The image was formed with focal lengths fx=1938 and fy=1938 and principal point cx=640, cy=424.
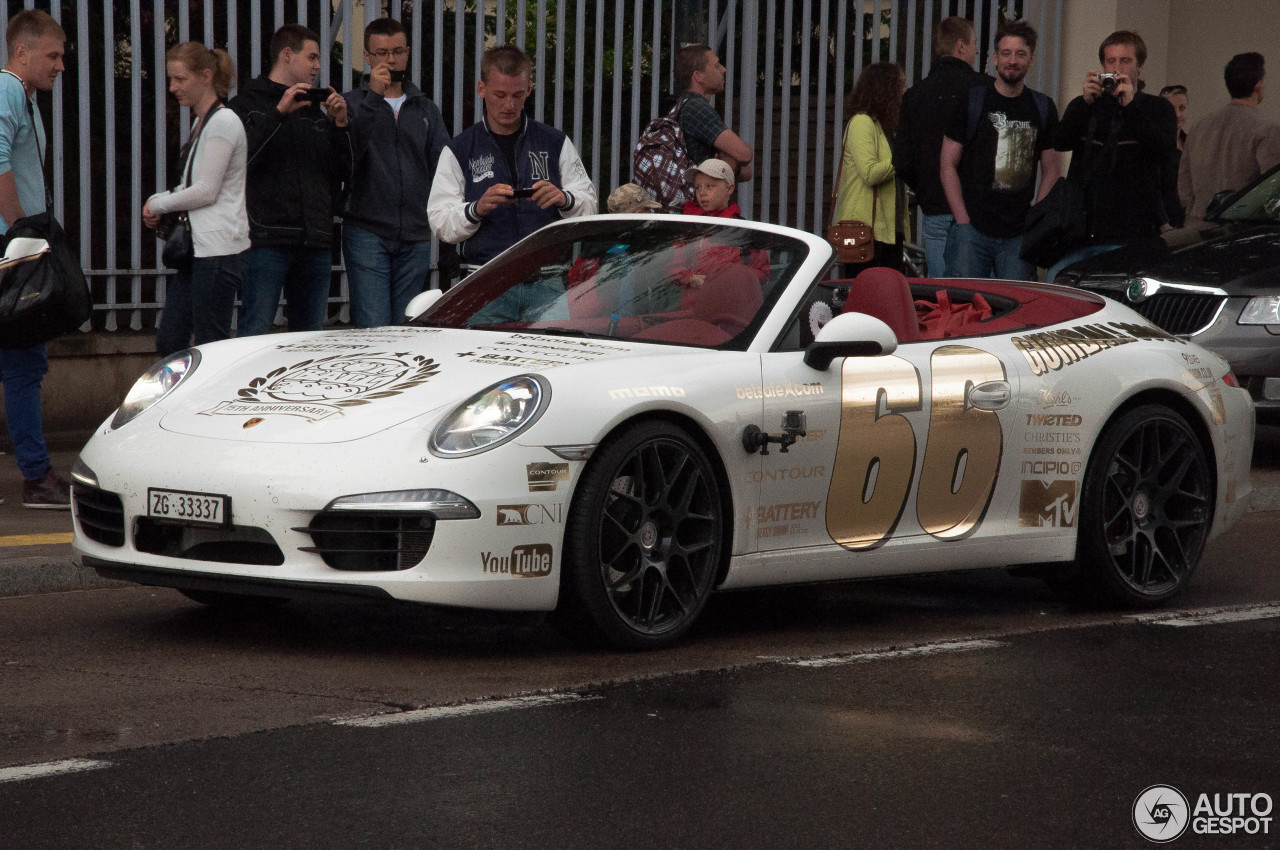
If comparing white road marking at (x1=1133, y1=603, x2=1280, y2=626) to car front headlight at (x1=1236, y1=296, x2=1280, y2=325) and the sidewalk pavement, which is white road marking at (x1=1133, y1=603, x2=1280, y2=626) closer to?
car front headlight at (x1=1236, y1=296, x2=1280, y2=325)

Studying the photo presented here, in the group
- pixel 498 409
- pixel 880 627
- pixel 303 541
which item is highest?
pixel 498 409

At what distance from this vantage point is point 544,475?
17.9ft

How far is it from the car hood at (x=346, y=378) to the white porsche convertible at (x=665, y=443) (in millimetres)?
13

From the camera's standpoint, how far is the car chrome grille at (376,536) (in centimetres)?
537

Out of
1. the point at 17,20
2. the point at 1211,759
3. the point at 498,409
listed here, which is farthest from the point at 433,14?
the point at 1211,759

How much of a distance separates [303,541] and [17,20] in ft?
12.3

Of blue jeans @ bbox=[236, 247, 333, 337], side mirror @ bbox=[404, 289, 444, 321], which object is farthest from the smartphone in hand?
side mirror @ bbox=[404, 289, 444, 321]

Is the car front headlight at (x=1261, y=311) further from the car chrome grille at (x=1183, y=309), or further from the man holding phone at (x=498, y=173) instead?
the man holding phone at (x=498, y=173)

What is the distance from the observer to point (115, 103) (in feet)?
36.2

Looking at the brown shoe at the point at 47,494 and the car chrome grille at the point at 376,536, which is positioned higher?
the car chrome grille at the point at 376,536

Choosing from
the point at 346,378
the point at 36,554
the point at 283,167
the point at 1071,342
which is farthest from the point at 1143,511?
the point at 283,167

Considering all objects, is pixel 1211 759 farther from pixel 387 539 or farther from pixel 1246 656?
pixel 387 539

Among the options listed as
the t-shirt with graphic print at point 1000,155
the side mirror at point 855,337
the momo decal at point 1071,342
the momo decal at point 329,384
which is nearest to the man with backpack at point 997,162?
the t-shirt with graphic print at point 1000,155

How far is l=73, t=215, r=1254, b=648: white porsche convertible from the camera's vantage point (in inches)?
213
